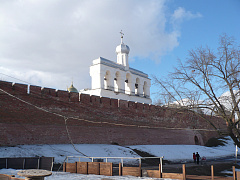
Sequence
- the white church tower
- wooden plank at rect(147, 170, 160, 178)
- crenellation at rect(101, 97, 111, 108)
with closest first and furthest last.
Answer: wooden plank at rect(147, 170, 160, 178) < crenellation at rect(101, 97, 111, 108) < the white church tower

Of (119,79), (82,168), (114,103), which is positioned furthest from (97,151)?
(119,79)

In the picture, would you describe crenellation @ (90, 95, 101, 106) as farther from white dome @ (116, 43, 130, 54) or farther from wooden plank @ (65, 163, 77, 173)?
white dome @ (116, 43, 130, 54)

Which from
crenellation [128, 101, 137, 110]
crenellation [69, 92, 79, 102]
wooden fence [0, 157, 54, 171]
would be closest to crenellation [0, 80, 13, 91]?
crenellation [69, 92, 79, 102]

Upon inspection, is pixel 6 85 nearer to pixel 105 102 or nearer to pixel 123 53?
pixel 105 102

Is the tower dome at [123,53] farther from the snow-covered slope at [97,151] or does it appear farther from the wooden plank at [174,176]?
the wooden plank at [174,176]

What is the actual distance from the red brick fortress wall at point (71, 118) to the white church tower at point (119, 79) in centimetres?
659

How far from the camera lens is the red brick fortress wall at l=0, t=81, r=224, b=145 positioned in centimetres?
1570

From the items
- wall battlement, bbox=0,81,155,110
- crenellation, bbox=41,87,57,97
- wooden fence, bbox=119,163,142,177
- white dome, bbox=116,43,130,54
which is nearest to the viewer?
wooden fence, bbox=119,163,142,177

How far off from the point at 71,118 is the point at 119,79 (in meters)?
14.2

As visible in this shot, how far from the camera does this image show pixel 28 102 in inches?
658

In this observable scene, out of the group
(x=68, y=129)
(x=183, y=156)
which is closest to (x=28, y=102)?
(x=68, y=129)

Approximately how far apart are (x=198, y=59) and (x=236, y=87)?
197 centimetres

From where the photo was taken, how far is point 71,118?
1862 cm

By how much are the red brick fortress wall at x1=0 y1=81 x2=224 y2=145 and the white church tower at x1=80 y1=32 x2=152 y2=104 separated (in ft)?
21.6
